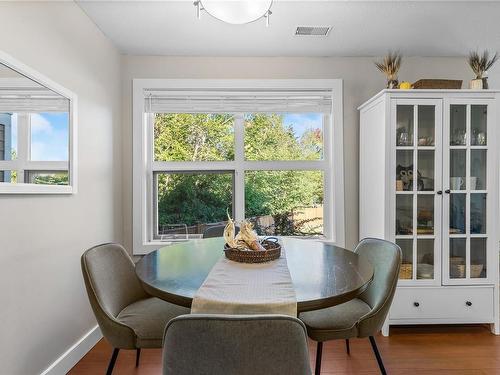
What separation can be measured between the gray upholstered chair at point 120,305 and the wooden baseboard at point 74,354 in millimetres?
600

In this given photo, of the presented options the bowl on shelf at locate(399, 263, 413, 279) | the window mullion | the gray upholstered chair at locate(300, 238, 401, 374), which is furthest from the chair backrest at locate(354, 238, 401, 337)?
the window mullion

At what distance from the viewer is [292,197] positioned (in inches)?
124

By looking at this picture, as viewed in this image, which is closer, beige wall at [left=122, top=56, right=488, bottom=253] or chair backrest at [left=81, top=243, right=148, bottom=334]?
chair backrest at [left=81, top=243, right=148, bottom=334]

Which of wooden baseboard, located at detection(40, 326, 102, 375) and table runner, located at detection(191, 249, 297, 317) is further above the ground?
table runner, located at detection(191, 249, 297, 317)

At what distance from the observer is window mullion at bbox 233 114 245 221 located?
3.10 meters

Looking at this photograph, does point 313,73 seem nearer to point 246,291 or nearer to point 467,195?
point 467,195

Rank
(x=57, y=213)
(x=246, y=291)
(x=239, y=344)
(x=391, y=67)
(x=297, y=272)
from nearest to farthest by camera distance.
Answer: (x=239, y=344)
(x=246, y=291)
(x=297, y=272)
(x=57, y=213)
(x=391, y=67)

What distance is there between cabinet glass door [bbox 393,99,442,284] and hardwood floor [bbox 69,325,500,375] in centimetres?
44

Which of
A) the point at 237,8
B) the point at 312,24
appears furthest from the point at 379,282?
the point at 312,24

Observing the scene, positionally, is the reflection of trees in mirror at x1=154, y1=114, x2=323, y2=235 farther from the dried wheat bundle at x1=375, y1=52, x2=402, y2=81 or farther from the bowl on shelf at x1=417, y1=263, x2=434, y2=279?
the bowl on shelf at x1=417, y1=263, x2=434, y2=279

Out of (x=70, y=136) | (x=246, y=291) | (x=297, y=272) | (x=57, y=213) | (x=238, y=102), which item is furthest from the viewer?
(x=238, y=102)

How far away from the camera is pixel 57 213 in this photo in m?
1.95

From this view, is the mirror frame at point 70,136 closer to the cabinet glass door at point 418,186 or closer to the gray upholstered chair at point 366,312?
the gray upholstered chair at point 366,312

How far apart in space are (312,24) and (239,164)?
4.25ft
